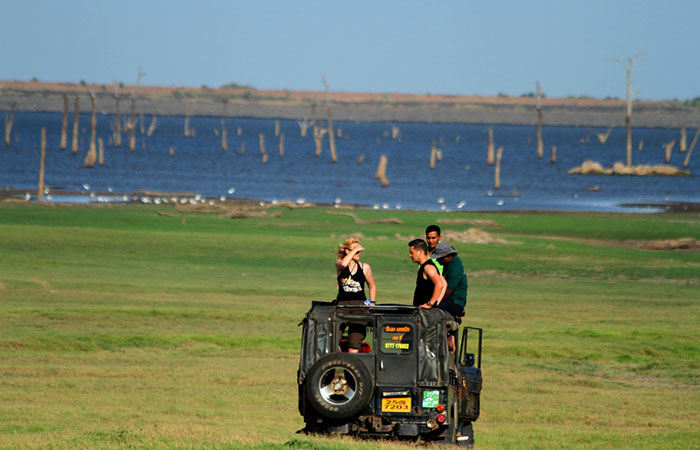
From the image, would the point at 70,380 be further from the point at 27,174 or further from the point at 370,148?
the point at 370,148

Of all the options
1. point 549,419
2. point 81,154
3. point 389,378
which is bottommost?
point 549,419

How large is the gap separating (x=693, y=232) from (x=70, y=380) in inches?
1468

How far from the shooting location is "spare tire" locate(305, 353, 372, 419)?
1006 centimetres

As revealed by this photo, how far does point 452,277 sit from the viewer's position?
11.7m

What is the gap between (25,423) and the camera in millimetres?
13141

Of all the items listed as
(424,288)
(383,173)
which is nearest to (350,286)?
(424,288)

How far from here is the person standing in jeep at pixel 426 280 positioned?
36.7 feet

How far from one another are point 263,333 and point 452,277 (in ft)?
38.0

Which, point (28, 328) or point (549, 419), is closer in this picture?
point (549, 419)

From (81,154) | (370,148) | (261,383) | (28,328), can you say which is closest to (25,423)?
(261,383)

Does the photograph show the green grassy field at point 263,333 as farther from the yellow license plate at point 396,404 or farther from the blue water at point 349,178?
the blue water at point 349,178

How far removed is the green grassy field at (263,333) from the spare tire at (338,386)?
358 millimetres

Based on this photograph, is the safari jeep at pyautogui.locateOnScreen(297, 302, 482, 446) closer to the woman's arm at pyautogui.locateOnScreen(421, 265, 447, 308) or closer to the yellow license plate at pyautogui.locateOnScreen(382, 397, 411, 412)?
the yellow license plate at pyautogui.locateOnScreen(382, 397, 411, 412)

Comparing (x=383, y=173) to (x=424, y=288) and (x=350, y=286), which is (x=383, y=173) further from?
(x=424, y=288)
